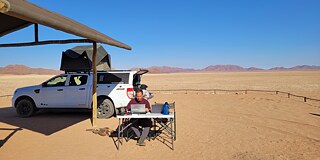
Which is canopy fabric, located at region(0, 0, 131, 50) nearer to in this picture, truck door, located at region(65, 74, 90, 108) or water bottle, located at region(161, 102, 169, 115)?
truck door, located at region(65, 74, 90, 108)

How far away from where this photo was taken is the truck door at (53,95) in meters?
8.86

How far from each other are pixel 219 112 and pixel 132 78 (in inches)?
149

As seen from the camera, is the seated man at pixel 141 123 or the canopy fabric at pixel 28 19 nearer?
the canopy fabric at pixel 28 19

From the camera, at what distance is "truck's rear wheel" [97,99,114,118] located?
338 inches

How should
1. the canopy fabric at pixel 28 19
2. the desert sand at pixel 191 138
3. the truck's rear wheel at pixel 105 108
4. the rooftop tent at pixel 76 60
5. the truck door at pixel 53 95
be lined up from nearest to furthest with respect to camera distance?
the canopy fabric at pixel 28 19 < the desert sand at pixel 191 138 < the truck's rear wheel at pixel 105 108 < the truck door at pixel 53 95 < the rooftop tent at pixel 76 60

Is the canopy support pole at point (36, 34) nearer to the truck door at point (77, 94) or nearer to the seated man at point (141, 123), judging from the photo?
the truck door at point (77, 94)

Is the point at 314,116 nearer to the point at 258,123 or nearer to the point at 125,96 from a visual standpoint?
the point at 258,123

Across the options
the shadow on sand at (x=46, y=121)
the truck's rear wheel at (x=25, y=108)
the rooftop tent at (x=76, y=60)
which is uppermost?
the rooftop tent at (x=76, y=60)

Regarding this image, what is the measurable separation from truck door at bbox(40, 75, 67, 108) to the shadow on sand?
0.50 m

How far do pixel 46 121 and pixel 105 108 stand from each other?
199 cm

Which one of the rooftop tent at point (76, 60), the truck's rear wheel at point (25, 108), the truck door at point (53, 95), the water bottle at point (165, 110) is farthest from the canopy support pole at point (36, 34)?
the water bottle at point (165, 110)

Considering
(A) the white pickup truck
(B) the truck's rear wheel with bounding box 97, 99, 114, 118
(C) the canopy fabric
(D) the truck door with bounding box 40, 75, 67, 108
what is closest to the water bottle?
(C) the canopy fabric

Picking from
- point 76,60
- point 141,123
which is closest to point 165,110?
point 141,123

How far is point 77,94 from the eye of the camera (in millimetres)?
8727
